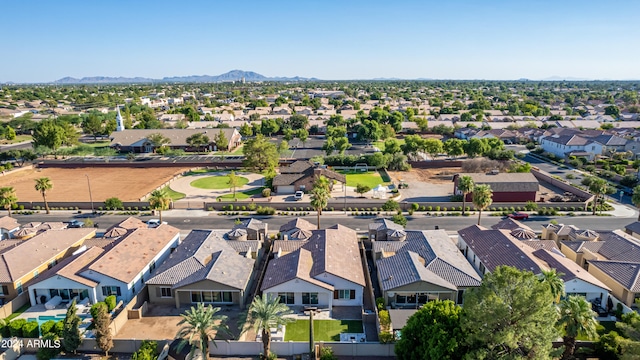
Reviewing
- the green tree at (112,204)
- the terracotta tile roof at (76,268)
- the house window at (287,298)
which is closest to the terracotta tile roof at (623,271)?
the house window at (287,298)

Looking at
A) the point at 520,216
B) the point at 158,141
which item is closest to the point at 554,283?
the point at 520,216

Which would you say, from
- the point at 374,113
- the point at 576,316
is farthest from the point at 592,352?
the point at 374,113

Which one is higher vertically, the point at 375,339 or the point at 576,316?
the point at 576,316

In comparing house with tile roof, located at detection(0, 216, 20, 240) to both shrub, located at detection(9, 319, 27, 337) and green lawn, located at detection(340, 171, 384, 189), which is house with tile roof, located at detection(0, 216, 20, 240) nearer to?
shrub, located at detection(9, 319, 27, 337)

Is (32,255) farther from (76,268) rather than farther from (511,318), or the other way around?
(511,318)

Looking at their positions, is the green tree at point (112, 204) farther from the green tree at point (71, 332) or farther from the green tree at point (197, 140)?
the green tree at point (197, 140)

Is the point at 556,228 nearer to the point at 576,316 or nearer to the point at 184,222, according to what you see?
the point at 576,316

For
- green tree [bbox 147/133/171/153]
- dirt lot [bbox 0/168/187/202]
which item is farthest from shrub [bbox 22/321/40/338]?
green tree [bbox 147/133/171/153]

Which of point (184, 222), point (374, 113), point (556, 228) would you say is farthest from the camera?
point (374, 113)
